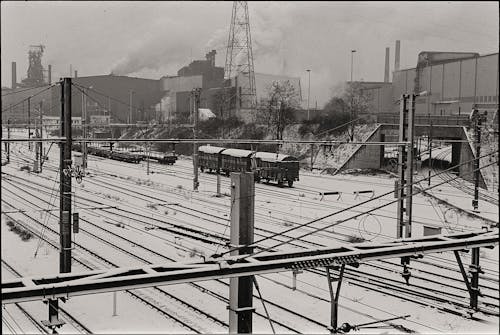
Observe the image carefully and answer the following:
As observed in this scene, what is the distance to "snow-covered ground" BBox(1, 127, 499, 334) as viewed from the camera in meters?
7.83

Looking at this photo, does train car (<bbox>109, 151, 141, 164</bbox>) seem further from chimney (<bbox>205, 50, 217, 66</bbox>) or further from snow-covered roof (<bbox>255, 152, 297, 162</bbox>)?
chimney (<bbox>205, 50, 217, 66</bbox>)

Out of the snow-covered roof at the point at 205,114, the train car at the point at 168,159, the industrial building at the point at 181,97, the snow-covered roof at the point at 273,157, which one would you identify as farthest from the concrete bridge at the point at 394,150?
the snow-covered roof at the point at 205,114

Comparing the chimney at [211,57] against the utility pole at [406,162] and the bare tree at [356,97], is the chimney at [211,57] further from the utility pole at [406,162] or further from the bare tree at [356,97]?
the utility pole at [406,162]

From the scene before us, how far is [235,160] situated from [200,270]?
79.4ft

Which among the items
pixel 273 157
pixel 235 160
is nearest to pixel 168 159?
pixel 235 160

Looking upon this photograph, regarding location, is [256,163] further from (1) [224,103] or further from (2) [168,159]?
(1) [224,103]

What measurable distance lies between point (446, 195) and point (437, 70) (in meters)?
20.5

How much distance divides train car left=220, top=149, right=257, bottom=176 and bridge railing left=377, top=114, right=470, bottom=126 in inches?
347

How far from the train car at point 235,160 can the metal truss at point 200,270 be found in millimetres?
21750

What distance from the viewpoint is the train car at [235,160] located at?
86.5 feet

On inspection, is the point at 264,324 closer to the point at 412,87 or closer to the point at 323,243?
the point at 323,243

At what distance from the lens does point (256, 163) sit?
2606cm

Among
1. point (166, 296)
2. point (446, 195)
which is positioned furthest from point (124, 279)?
point (446, 195)

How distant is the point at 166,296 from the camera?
9031 mm
